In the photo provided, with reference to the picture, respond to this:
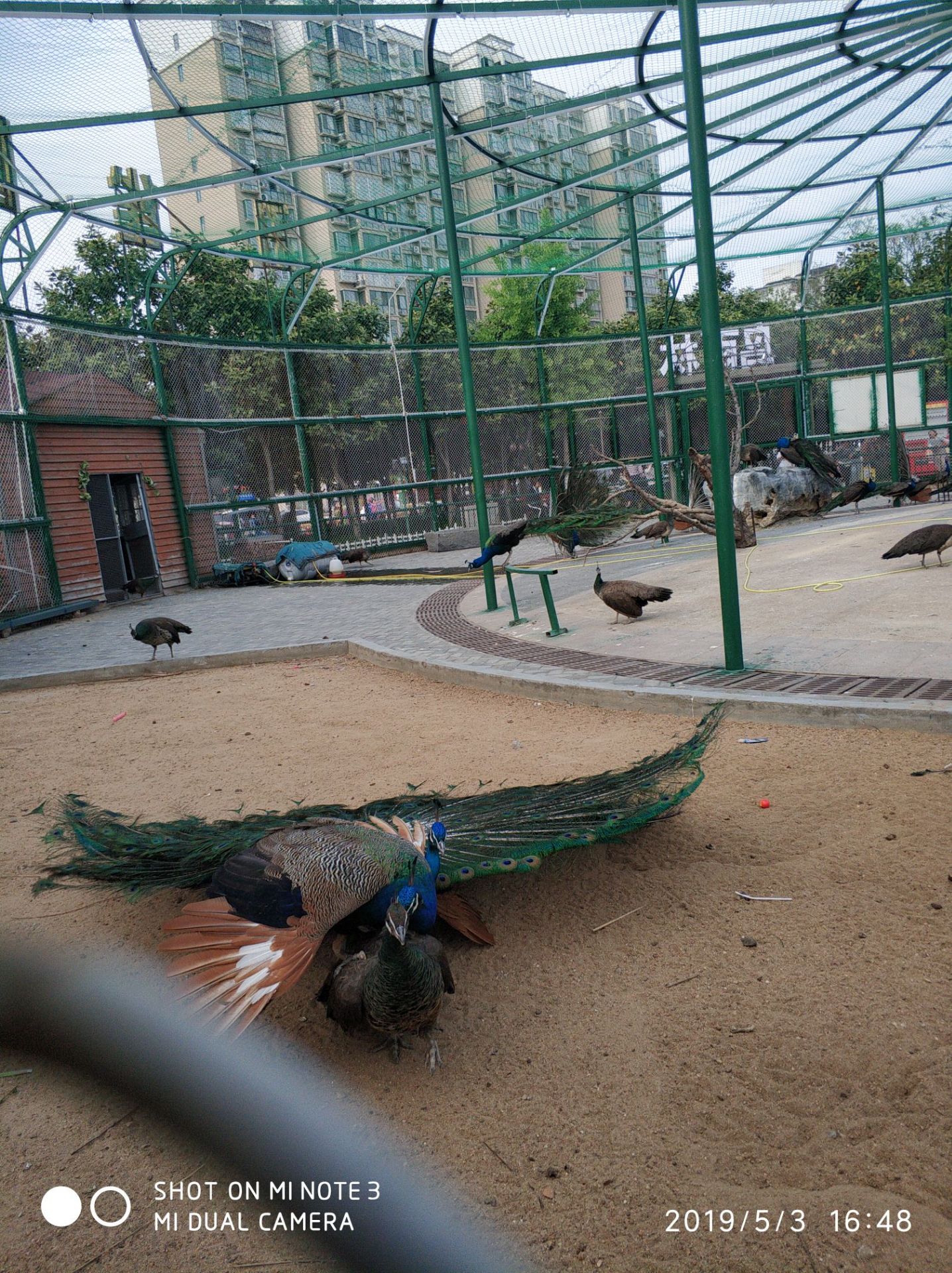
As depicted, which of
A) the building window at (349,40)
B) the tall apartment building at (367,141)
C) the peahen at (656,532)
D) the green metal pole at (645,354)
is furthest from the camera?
the green metal pole at (645,354)

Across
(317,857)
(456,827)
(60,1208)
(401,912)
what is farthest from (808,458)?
(60,1208)

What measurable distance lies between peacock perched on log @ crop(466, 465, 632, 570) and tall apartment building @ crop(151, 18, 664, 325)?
5255 mm

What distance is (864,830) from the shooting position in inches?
166

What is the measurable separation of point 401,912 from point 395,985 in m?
0.22

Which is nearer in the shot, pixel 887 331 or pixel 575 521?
pixel 575 521

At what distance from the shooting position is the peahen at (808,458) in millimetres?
19094

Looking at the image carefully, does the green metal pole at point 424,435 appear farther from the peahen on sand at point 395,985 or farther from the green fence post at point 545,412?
the peahen on sand at point 395,985

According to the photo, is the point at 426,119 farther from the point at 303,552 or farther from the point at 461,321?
the point at 303,552

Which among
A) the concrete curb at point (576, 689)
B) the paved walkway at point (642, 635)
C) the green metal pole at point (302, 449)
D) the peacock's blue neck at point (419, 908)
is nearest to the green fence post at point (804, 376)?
the paved walkway at point (642, 635)

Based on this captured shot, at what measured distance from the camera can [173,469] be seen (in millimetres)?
18812

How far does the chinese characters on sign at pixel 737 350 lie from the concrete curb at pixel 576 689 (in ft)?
57.6

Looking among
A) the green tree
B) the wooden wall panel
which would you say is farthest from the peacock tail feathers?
the green tree

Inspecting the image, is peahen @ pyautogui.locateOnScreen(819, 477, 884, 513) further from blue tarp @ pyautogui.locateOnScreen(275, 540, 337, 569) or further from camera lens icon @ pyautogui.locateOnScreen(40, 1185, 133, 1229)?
camera lens icon @ pyautogui.locateOnScreen(40, 1185, 133, 1229)

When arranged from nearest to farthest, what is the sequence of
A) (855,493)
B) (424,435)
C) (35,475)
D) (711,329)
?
(711,329) → (35,475) → (855,493) → (424,435)
